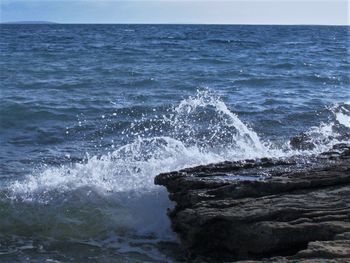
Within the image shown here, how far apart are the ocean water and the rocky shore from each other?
23.9 inches

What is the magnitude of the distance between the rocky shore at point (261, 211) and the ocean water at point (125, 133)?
23.9 inches

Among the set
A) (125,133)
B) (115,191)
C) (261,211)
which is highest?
(125,133)

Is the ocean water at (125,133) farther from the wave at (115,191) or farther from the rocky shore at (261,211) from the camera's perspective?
the rocky shore at (261,211)

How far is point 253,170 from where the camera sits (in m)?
6.23

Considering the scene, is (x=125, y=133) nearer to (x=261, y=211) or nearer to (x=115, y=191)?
(x=115, y=191)

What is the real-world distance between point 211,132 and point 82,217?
481 centimetres

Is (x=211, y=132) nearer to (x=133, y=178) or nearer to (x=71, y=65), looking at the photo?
(x=133, y=178)

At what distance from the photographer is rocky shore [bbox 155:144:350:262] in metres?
4.66

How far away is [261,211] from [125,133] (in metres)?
6.56

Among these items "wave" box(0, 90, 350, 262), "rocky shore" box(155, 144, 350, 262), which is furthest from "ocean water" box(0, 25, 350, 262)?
"rocky shore" box(155, 144, 350, 262)

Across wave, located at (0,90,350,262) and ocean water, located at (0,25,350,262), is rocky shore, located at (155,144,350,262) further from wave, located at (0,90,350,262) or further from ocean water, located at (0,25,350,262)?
wave, located at (0,90,350,262)

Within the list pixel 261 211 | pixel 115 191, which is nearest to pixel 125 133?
pixel 115 191

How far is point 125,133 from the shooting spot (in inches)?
444

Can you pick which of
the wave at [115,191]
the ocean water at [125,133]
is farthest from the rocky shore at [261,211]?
the wave at [115,191]
